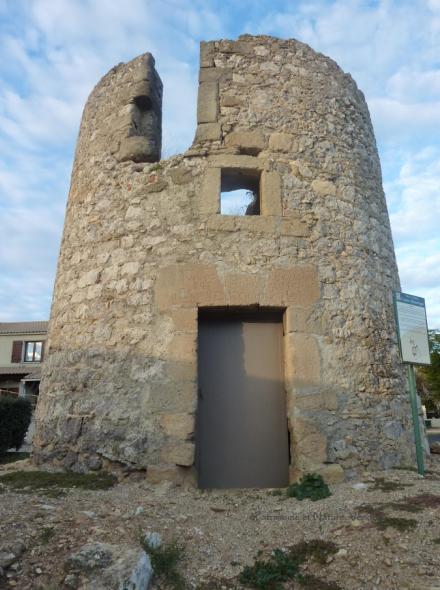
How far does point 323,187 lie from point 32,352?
1001 inches

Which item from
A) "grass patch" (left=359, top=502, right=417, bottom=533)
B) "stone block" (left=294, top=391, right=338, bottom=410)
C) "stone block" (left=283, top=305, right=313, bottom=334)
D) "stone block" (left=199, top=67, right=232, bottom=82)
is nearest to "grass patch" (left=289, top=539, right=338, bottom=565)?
"grass patch" (left=359, top=502, right=417, bottom=533)

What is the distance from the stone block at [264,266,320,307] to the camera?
4.76 metres

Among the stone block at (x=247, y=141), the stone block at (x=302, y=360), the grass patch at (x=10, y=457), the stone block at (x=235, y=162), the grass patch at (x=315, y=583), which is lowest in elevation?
the grass patch at (x=315, y=583)

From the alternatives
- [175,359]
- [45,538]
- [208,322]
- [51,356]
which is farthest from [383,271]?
[45,538]

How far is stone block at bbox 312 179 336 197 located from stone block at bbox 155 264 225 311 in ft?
4.78

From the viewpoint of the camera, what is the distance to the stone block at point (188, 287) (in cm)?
471

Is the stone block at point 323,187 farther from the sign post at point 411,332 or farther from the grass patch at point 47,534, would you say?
the grass patch at point 47,534

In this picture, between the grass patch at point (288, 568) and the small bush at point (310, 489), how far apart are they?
0.97m

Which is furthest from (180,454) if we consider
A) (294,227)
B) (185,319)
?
(294,227)

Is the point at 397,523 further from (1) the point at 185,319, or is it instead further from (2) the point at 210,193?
(2) the point at 210,193

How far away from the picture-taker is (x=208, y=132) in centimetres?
525

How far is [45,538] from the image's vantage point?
270 cm

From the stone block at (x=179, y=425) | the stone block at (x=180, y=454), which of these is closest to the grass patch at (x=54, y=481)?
the stone block at (x=180, y=454)

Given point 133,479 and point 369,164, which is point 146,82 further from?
point 133,479
